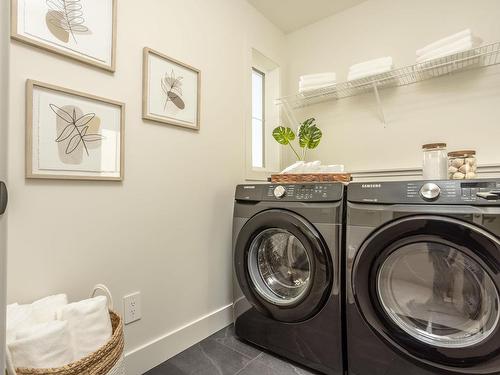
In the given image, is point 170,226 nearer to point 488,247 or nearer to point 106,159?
point 106,159

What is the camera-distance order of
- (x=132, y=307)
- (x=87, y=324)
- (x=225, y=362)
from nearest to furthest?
(x=87, y=324)
(x=132, y=307)
(x=225, y=362)

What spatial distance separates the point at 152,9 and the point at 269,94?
3.96 ft

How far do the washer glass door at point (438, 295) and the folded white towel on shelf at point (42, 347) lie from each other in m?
1.13

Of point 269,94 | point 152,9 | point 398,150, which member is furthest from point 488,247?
point 269,94

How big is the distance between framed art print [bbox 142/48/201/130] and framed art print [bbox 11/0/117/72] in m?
0.19

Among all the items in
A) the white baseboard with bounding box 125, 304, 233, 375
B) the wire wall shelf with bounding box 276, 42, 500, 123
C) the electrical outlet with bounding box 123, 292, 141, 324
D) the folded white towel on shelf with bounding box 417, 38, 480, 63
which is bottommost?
the white baseboard with bounding box 125, 304, 233, 375

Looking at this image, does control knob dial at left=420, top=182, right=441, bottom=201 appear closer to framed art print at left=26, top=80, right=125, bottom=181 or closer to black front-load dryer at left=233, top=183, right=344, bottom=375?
black front-load dryer at left=233, top=183, right=344, bottom=375

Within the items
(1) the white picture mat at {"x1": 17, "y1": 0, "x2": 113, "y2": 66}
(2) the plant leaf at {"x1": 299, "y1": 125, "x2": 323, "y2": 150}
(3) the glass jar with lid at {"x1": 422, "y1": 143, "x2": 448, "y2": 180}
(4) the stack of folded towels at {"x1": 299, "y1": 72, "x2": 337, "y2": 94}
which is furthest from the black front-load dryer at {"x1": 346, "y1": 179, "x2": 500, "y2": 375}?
(1) the white picture mat at {"x1": 17, "y1": 0, "x2": 113, "y2": 66}

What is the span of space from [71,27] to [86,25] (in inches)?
2.4

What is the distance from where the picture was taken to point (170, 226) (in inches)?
56.7

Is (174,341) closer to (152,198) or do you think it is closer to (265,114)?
(152,198)

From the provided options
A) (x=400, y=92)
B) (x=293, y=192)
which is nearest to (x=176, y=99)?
(x=293, y=192)

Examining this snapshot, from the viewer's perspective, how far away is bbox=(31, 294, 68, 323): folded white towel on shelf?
0.90m

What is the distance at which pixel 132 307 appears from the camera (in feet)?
4.20
